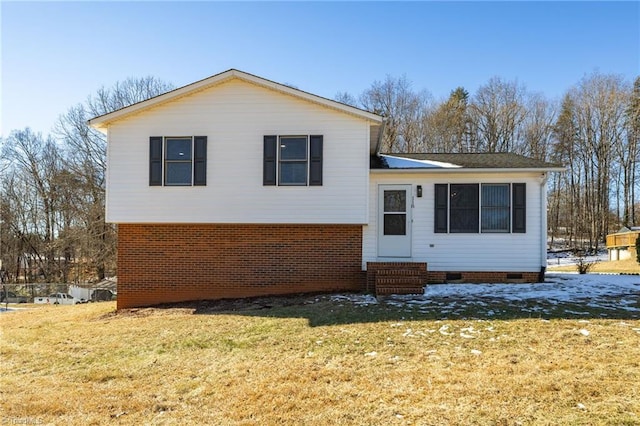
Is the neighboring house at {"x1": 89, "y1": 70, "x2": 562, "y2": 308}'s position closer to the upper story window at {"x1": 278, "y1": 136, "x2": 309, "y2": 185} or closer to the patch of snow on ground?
the upper story window at {"x1": 278, "y1": 136, "x2": 309, "y2": 185}

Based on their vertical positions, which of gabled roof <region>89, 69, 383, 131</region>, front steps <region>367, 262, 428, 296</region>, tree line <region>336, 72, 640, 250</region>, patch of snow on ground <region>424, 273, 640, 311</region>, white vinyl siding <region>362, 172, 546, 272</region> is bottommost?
patch of snow on ground <region>424, 273, 640, 311</region>

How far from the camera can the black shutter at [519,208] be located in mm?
10547

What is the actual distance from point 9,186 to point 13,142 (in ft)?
12.5

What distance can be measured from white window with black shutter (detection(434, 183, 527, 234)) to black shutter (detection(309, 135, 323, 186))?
10.5 ft

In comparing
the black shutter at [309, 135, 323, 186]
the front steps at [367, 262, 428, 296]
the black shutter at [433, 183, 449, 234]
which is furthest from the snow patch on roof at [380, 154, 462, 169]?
the front steps at [367, 262, 428, 296]

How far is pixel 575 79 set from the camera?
3459cm

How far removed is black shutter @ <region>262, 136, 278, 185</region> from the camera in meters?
10.4

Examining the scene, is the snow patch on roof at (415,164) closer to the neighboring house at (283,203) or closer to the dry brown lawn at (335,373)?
the neighboring house at (283,203)

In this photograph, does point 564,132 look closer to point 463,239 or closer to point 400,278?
point 463,239

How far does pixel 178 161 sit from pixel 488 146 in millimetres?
29868

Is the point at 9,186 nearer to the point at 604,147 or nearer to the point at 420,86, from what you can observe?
the point at 420,86

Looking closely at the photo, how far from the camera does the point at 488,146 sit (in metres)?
34.0

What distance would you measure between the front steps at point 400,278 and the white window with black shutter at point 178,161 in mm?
5111

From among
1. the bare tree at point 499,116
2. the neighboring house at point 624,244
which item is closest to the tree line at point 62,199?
the bare tree at point 499,116
